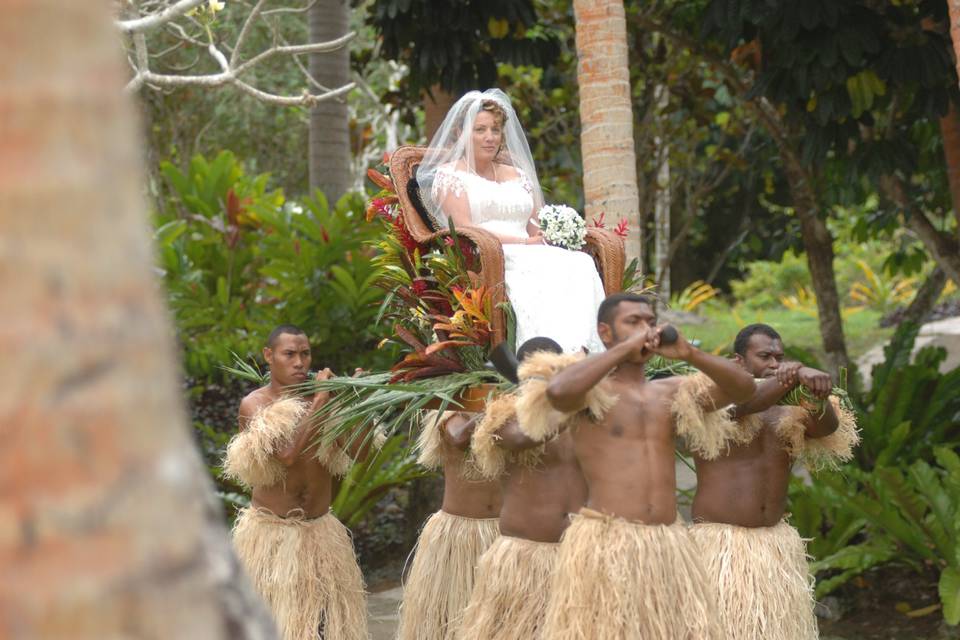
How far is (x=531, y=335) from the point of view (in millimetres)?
4641

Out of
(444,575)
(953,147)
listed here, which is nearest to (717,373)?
(444,575)

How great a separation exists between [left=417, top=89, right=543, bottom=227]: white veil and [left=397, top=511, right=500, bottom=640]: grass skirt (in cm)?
124

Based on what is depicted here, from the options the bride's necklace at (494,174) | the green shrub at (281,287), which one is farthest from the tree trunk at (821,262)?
the bride's necklace at (494,174)

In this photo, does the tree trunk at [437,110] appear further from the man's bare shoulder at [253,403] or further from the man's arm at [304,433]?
the man's arm at [304,433]

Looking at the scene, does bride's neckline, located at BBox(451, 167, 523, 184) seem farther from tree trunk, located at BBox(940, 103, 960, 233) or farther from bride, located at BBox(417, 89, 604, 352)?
tree trunk, located at BBox(940, 103, 960, 233)

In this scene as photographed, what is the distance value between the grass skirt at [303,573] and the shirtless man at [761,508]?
1.50 meters

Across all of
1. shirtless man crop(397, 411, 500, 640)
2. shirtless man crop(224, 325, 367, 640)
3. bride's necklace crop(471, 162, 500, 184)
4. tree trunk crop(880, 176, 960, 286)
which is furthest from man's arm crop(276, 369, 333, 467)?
tree trunk crop(880, 176, 960, 286)

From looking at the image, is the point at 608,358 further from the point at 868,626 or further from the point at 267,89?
the point at 267,89

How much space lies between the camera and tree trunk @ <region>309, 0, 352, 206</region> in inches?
371

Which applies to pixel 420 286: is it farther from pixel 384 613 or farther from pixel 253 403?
pixel 384 613

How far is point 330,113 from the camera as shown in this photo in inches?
379

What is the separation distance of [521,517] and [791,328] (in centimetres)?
1054

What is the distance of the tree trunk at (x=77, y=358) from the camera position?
1.37 m

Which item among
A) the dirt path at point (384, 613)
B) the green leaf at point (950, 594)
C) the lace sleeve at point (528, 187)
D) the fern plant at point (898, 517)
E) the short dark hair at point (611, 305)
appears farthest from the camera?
the dirt path at point (384, 613)
